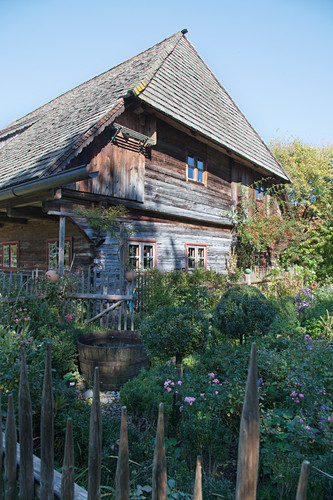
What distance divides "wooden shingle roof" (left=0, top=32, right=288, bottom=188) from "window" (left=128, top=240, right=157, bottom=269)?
3181 mm

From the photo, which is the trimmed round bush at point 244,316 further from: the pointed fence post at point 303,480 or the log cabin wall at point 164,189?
the log cabin wall at point 164,189

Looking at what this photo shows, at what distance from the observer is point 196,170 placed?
1134 centimetres

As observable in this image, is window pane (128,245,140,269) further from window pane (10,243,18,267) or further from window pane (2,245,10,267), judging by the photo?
window pane (2,245,10,267)

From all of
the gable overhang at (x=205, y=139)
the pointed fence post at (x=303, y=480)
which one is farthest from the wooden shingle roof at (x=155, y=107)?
the pointed fence post at (x=303, y=480)

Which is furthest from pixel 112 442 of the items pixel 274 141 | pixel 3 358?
pixel 274 141

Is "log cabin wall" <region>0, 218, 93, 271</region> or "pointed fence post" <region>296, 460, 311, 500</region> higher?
"log cabin wall" <region>0, 218, 93, 271</region>

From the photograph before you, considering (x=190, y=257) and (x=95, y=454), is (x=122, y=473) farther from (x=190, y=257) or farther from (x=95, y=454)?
(x=190, y=257)

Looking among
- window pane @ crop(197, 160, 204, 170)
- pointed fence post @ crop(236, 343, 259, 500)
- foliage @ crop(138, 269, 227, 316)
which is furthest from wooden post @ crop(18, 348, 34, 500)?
window pane @ crop(197, 160, 204, 170)

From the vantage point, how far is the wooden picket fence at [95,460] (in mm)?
957

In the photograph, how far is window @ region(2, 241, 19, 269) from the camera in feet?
39.4

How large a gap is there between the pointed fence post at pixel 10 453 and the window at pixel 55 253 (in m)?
8.00

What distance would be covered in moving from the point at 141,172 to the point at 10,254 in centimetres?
687

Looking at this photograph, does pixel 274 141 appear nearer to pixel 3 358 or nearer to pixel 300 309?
pixel 300 309

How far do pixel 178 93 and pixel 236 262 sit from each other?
6.76 metres
